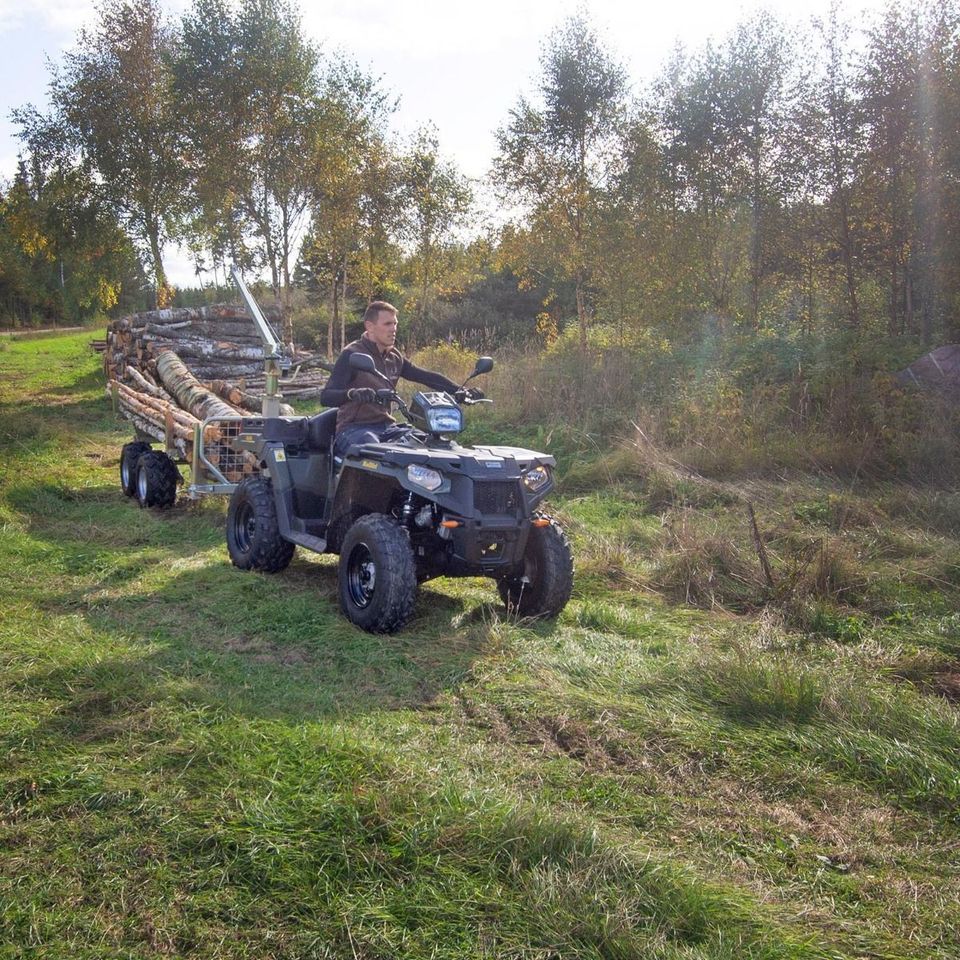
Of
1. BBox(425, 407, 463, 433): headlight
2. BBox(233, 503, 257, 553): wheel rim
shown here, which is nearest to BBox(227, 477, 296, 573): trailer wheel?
BBox(233, 503, 257, 553): wheel rim

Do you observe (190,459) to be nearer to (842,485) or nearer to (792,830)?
(842,485)

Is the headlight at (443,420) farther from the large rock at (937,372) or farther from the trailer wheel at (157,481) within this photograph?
the large rock at (937,372)

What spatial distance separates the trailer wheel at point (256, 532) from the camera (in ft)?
22.0

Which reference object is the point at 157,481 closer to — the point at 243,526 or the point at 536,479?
the point at 243,526

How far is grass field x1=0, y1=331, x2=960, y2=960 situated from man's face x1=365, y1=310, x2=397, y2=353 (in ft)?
5.78

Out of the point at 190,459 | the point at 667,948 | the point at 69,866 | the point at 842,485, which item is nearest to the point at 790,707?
the point at 667,948

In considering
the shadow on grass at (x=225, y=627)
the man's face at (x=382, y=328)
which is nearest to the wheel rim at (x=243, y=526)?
the shadow on grass at (x=225, y=627)

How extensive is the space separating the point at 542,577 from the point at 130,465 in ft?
18.8

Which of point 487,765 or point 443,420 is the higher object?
point 443,420

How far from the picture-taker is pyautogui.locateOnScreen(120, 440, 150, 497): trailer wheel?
Result: 961 centimetres

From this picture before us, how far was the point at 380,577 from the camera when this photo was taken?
519 cm

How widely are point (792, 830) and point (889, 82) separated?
12783mm

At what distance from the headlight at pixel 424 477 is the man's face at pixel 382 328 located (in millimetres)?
1375

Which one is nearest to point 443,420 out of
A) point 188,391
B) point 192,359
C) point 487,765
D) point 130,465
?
point 487,765
